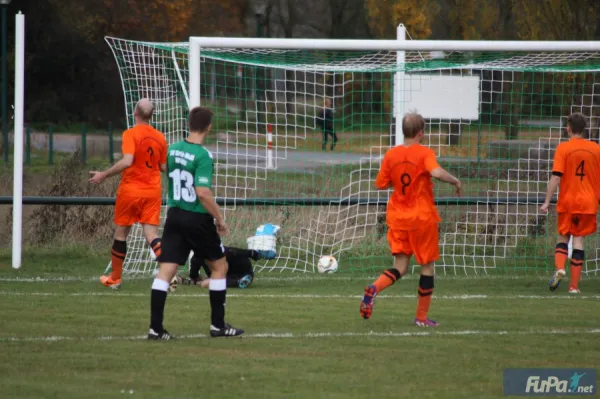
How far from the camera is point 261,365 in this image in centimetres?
774

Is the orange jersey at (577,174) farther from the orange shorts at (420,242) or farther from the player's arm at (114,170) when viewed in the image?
the player's arm at (114,170)

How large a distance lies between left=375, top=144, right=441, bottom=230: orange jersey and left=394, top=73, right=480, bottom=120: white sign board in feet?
17.9

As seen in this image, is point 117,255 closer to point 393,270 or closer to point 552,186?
point 393,270

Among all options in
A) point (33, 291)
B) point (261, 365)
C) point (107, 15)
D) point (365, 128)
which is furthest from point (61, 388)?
point (107, 15)

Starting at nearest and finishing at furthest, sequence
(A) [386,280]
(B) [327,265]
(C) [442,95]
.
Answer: (A) [386,280], (B) [327,265], (C) [442,95]

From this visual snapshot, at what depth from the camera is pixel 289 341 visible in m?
8.74

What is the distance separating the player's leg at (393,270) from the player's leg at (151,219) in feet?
9.61

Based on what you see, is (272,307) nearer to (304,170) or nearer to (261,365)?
(261,365)

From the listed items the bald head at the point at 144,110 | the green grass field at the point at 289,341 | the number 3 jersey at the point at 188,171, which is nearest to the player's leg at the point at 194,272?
the green grass field at the point at 289,341

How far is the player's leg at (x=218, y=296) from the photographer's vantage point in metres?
8.83

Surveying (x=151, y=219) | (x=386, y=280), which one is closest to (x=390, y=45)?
(x=151, y=219)

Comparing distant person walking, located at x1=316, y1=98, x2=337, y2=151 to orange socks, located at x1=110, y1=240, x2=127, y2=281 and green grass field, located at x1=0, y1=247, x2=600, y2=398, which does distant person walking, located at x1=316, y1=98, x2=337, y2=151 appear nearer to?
green grass field, located at x1=0, y1=247, x2=600, y2=398

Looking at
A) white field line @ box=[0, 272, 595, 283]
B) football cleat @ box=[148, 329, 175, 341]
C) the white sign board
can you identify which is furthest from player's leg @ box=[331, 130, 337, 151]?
football cleat @ box=[148, 329, 175, 341]

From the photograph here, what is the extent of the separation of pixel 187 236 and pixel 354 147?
26.5 ft
